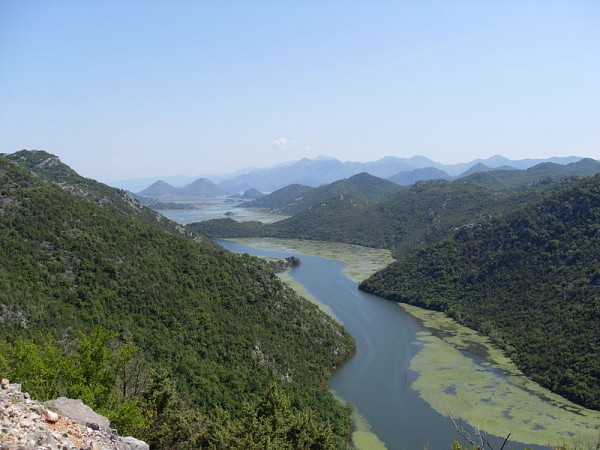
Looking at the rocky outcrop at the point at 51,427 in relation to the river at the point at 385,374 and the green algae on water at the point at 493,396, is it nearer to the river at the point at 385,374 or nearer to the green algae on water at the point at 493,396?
the river at the point at 385,374

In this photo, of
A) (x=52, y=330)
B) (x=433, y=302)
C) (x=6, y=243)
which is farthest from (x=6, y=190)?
(x=433, y=302)

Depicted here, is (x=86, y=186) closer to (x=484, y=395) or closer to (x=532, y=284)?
(x=484, y=395)

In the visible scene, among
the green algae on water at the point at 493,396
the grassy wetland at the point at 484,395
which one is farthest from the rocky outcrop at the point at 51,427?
the green algae on water at the point at 493,396

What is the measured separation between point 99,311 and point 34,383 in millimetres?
28332

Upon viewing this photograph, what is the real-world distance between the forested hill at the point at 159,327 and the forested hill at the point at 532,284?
26591 millimetres

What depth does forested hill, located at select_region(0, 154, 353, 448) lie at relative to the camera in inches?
1130

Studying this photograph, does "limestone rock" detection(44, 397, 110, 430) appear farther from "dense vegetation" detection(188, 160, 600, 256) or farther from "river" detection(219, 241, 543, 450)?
"dense vegetation" detection(188, 160, 600, 256)

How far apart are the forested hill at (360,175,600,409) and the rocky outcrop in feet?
178

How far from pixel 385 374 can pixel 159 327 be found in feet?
100

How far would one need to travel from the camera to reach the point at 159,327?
2126 inches

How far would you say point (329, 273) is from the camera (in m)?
129

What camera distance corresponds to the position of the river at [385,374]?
4819 centimetres

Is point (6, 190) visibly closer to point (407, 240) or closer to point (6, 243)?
point (6, 243)

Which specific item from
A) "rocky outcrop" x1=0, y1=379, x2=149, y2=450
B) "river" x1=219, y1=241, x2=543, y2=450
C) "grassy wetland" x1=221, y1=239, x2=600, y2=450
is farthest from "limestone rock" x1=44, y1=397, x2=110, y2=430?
"river" x1=219, y1=241, x2=543, y2=450
